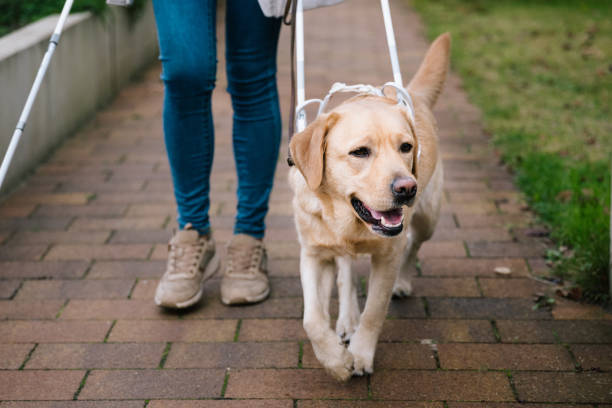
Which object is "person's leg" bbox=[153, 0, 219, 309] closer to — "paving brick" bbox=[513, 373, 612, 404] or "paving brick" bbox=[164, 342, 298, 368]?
"paving brick" bbox=[164, 342, 298, 368]

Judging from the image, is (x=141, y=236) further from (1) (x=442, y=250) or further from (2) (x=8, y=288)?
(1) (x=442, y=250)

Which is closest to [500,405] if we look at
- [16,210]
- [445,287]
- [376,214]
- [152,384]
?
[376,214]

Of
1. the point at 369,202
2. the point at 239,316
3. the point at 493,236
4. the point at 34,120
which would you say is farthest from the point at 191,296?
the point at 34,120

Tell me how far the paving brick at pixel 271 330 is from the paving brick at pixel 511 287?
0.98 meters

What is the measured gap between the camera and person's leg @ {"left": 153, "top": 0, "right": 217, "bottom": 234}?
284 centimetres

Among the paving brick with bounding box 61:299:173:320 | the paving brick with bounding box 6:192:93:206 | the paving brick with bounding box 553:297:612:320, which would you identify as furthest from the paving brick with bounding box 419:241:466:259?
the paving brick with bounding box 6:192:93:206

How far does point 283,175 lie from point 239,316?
Result: 1971 millimetres

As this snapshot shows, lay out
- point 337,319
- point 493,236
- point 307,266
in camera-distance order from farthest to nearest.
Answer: point 493,236, point 337,319, point 307,266

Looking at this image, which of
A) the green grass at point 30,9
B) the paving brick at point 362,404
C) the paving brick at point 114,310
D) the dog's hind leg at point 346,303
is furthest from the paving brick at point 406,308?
the green grass at point 30,9

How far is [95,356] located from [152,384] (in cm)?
35

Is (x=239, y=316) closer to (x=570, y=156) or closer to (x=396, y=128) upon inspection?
(x=396, y=128)

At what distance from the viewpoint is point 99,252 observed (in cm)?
380

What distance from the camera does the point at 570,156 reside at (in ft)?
16.5

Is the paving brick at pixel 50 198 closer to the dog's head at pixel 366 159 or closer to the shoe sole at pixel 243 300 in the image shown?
the shoe sole at pixel 243 300
